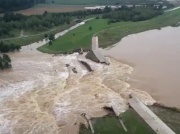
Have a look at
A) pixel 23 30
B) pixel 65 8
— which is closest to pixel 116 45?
pixel 23 30

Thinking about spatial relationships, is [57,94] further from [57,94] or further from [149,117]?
[149,117]

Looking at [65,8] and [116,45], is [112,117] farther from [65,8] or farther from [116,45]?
[65,8]

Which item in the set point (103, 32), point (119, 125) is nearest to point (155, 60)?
point (103, 32)

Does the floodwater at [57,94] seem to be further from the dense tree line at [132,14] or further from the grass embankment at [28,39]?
the dense tree line at [132,14]

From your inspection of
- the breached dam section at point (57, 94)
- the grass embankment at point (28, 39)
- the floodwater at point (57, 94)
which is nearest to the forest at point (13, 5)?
the grass embankment at point (28, 39)

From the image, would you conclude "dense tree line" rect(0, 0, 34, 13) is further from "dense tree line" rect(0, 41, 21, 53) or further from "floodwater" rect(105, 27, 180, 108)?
"floodwater" rect(105, 27, 180, 108)
